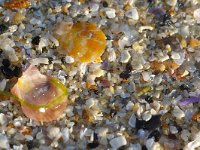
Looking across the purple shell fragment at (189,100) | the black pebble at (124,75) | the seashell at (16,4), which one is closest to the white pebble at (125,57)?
the black pebble at (124,75)

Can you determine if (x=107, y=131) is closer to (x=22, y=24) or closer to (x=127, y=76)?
(x=127, y=76)

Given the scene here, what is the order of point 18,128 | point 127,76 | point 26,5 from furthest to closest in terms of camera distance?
point 26,5 → point 127,76 → point 18,128

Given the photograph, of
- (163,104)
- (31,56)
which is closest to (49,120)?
(31,56)

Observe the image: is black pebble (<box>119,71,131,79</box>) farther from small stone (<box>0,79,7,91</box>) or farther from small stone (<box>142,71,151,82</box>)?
small stone (<box>0,79,7,91</box>)

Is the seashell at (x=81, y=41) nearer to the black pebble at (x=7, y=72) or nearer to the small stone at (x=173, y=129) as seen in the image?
the black pebble at (x=7, y=72)

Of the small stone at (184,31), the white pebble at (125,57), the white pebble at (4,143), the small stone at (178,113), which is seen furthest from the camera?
the small stone at (184,31)
